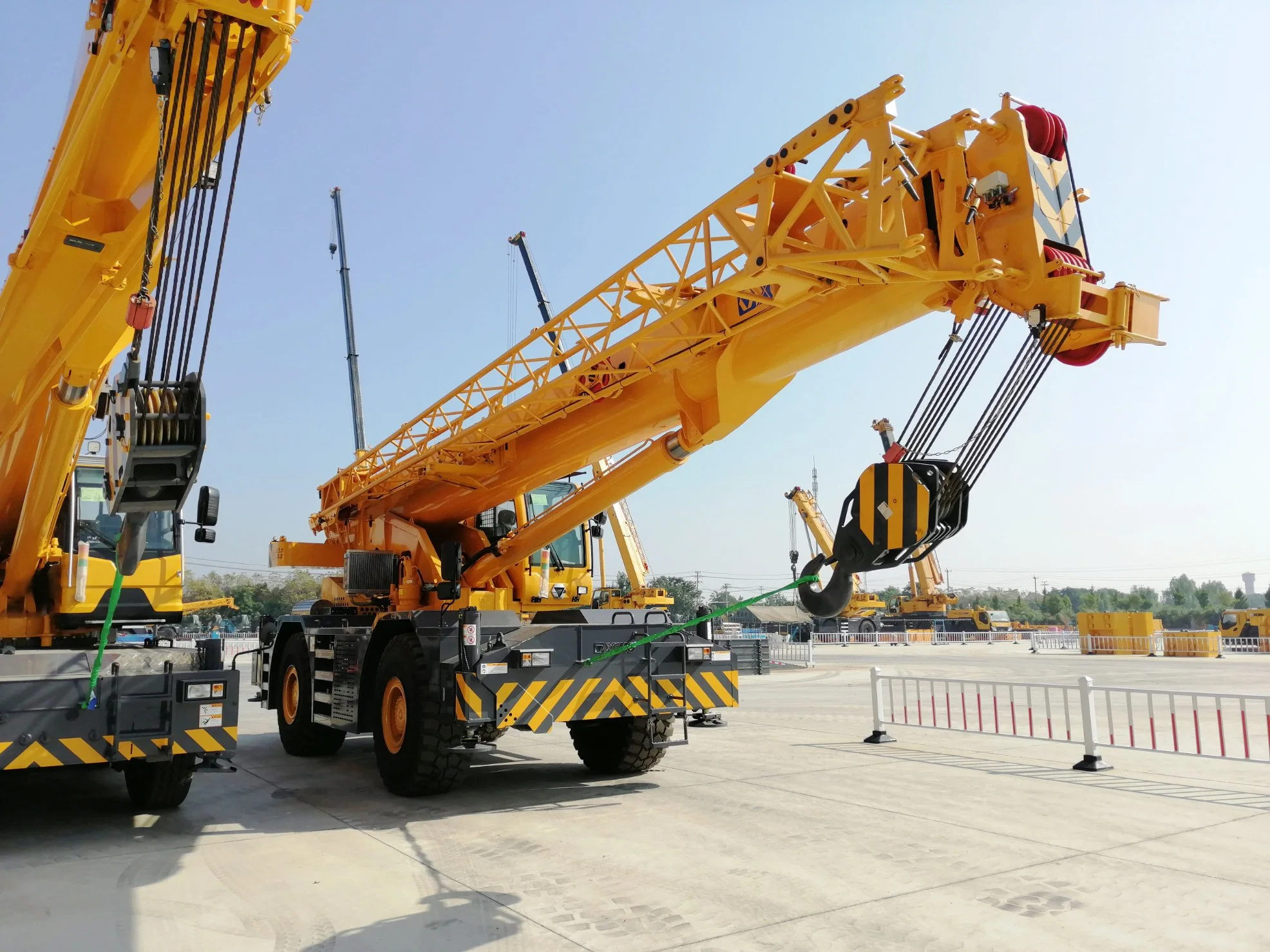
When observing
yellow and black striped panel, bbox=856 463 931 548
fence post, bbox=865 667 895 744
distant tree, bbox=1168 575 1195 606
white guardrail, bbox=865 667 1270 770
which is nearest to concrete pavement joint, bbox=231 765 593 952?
yellow and black striped panel, bbox=856 463 931 548

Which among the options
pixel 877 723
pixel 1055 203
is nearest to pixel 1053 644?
pixel 877 723

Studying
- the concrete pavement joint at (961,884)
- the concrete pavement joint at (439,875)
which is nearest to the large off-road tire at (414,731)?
the concrete pavement joint at (439,875)

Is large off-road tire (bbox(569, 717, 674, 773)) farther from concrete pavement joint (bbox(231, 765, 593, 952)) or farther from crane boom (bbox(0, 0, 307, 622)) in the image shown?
crane boom (bbox(0, 0, 307, 622))

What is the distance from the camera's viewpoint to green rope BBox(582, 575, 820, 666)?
5652 mm

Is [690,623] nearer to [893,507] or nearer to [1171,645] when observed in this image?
[893,507]

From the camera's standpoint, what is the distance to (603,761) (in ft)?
32.5

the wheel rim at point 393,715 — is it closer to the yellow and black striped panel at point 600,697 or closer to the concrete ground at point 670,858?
the concrete ground at point 670,858

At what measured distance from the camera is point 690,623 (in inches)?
294

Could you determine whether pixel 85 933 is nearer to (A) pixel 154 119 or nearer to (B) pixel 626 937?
(B) pixel 626 937

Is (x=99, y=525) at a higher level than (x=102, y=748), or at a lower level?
higher

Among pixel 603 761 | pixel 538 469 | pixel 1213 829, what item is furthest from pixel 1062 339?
pixel 603 761

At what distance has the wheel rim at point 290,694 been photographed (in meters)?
11.9

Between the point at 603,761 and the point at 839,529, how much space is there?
531 cm

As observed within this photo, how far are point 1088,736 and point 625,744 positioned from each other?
482 cm
